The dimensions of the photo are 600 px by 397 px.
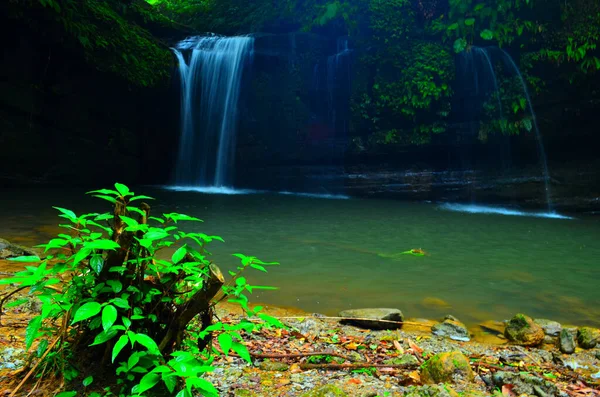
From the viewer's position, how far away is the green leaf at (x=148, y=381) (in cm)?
147

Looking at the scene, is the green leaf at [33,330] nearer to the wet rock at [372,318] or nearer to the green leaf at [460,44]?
the wet rock at [372,318]

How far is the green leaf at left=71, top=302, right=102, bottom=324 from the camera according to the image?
1.46 metres

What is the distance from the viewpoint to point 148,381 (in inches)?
59.4

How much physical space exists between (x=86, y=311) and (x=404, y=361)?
1838 mm

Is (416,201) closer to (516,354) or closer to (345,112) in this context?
(345,112)

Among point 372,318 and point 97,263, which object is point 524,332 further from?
point 97,263

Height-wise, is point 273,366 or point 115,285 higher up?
point 115,285

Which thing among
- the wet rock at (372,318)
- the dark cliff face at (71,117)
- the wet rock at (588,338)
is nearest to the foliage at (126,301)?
the wet rock at (372,318)

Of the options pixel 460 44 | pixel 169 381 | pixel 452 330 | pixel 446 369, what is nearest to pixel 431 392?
pixel 446 369

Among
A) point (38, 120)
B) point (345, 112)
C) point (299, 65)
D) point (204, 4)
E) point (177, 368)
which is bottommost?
point (177, 368)

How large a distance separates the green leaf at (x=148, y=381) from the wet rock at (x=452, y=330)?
239 centimetres

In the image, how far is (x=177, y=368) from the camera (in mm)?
1476

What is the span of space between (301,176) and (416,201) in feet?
11.9

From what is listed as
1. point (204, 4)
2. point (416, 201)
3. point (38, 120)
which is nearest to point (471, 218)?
point (416, 201)
